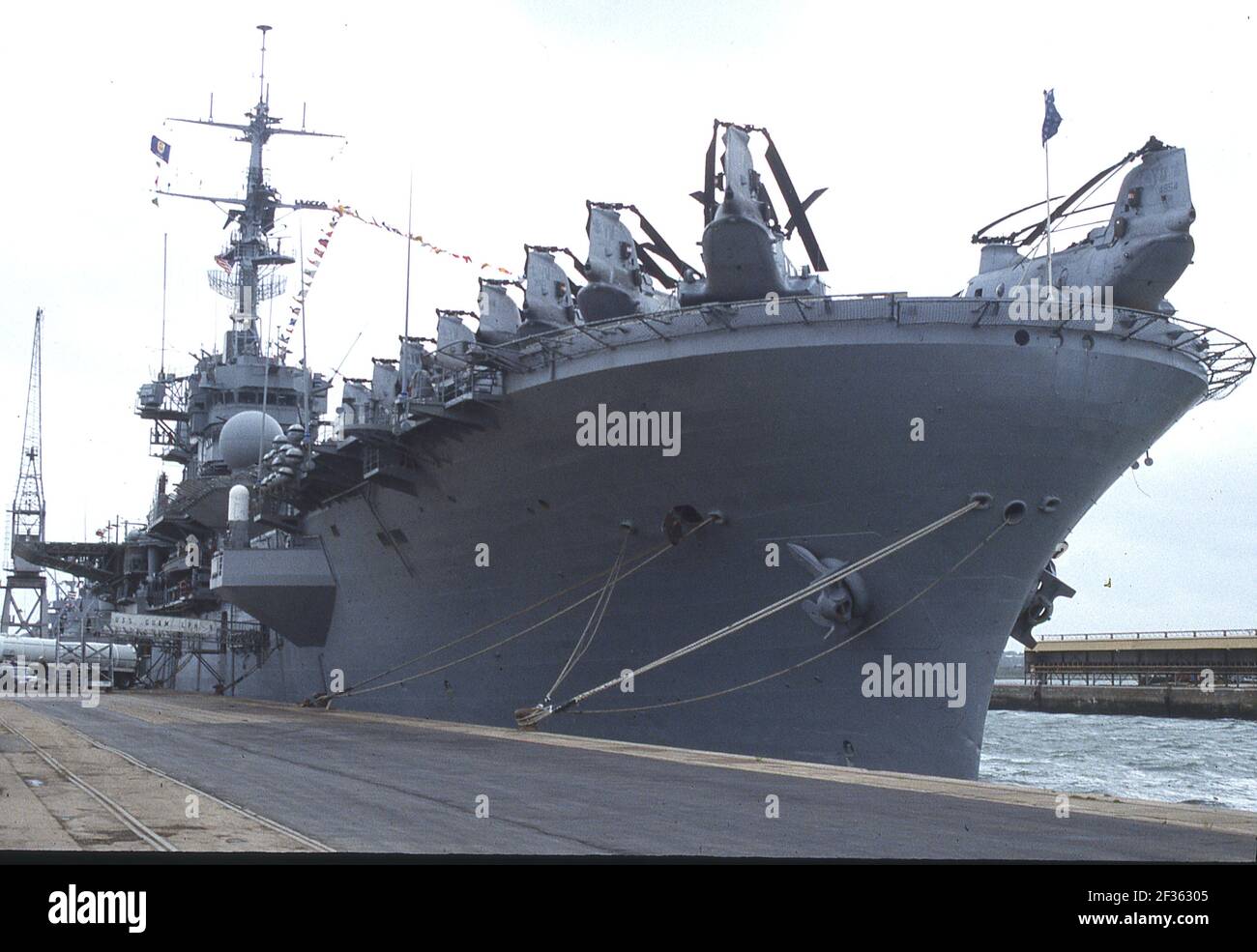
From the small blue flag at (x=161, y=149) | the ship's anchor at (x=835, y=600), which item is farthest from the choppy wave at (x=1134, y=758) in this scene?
the small blue flag at (x=161, y=149)

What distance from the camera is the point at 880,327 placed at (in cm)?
1555

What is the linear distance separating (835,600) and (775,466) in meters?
1.99

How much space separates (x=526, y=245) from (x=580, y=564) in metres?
5.76

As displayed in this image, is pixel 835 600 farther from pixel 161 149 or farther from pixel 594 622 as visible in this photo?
pixel 161 149

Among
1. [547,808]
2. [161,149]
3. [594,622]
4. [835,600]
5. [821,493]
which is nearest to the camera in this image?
[547,808]

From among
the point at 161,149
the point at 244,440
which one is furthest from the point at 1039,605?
the point at 161,149

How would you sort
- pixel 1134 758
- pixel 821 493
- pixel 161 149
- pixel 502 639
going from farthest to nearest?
pixel 161 149 < pixel 1134 758 < pixel 502 639 < pixel 821 493

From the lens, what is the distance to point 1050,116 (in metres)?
15.8

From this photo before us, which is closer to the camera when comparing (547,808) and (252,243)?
(547,808)

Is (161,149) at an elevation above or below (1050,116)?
above

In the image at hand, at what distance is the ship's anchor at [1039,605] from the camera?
19.1m

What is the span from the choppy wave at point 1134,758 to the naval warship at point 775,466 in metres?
4.03
